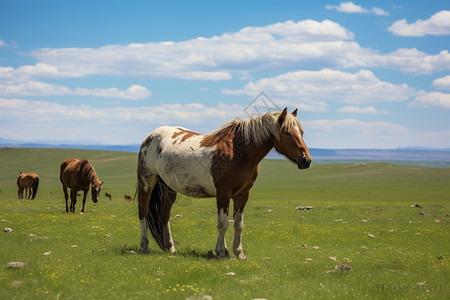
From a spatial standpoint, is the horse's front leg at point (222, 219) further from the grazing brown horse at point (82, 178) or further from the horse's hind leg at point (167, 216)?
the grazing brown horse at point (82, 178)

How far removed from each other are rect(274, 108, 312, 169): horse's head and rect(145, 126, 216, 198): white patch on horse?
6.36 ft

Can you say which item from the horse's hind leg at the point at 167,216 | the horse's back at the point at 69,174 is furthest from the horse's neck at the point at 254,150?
the horse's back at the point at 69,174


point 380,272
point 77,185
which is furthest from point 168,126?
point 77,185

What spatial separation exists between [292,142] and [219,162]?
1980 millimetres

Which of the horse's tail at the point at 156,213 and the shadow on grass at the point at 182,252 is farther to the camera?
the horse's tail at the point at 156,213

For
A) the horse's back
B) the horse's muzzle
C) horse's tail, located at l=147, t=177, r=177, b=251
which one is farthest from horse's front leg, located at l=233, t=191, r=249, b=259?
the horse's back

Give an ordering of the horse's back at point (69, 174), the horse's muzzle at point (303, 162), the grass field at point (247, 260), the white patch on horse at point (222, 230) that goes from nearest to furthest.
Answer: the grass field at point (247, 260) → the horse's muzzle at point (303, 162) → the white patch on horse at point (222, 230) → the horse's back at point (69, 174)

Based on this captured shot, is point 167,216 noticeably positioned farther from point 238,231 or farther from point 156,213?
point 238,231

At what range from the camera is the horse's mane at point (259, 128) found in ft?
38.1

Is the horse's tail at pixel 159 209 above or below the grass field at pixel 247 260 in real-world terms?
above

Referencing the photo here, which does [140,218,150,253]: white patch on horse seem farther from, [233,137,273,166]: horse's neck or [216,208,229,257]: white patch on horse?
[233,137,273,166]: horse's neck

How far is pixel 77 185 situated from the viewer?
24922mm

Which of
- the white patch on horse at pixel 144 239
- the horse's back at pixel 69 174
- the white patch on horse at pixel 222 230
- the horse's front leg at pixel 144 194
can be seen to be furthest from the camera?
the horse's back at pixel 69 174

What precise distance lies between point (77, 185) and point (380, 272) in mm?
18218
